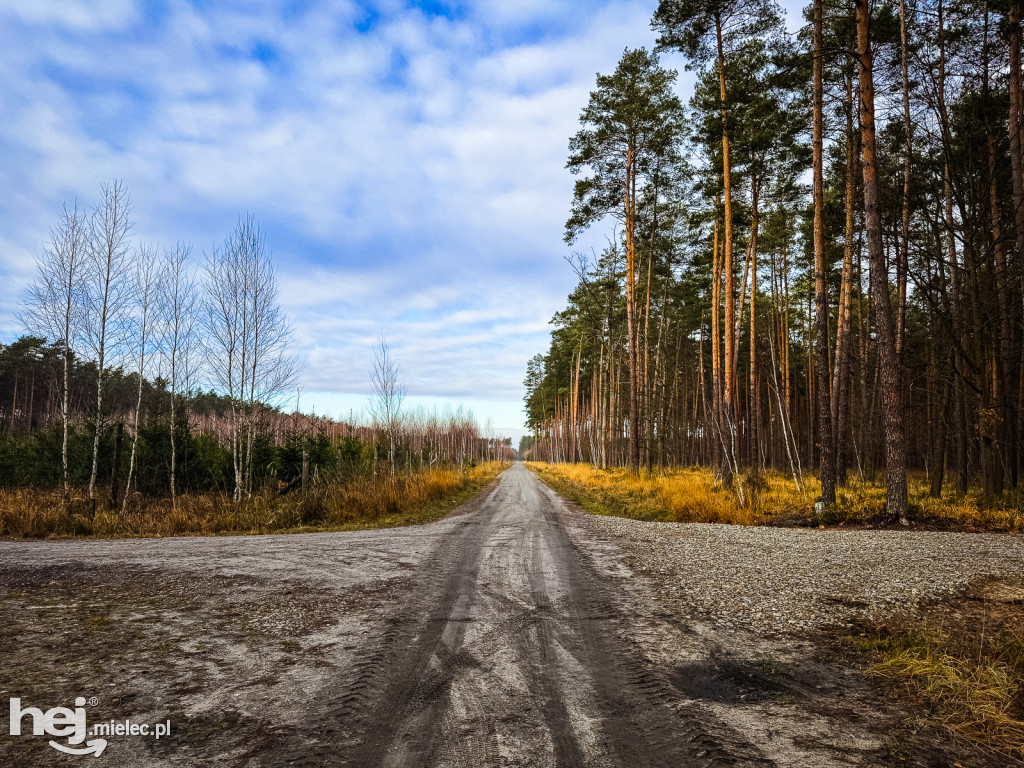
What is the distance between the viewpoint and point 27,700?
9.41 feet

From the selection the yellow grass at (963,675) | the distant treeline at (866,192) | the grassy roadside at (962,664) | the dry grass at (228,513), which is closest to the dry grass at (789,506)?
the distant treeline at (866,192)

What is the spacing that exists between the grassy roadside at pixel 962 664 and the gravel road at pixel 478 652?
0.23 m

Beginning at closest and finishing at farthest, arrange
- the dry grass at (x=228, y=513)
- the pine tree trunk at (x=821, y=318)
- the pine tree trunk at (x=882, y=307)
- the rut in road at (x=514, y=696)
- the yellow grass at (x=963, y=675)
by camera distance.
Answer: the rut in road at (x=514, y=696)
the yellow grass at (x=963, y=675)
the pine tree trunk at (x=882, y=307)
the pine tree trunk at (x=821, y=318)
the dry grass at (x=228, y=513)

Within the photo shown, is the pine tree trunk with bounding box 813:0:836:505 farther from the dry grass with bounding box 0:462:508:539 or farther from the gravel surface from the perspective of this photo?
the dry grass with bounding box 0:462:508:539

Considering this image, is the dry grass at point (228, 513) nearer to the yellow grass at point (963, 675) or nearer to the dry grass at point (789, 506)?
the dry grass at point (789, 506)

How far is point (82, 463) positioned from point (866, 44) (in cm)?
2486

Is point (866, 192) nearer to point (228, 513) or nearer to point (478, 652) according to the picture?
point (478, 652)

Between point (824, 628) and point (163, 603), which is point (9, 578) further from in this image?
point (824, 628)

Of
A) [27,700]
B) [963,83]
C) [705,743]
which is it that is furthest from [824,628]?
[963,83]

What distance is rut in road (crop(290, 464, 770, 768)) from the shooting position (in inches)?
91.3

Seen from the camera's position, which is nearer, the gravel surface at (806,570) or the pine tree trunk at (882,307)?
the gravel surface at (806,570)

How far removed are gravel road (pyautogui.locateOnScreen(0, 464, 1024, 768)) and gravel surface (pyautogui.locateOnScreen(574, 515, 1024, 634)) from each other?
4 cm

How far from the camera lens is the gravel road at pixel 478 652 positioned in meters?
2.40

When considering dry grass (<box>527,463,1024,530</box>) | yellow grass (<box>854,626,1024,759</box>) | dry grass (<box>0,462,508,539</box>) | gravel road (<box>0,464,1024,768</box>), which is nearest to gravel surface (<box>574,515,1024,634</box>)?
gravel road (<box>0,464,1024,768</box>)
